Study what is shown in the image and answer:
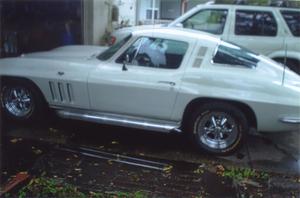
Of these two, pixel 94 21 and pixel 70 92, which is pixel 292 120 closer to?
pixel 70 92

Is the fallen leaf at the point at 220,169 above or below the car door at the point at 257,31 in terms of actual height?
below

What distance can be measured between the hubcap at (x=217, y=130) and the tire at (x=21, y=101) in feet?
7.47

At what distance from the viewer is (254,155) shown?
18.0 feet

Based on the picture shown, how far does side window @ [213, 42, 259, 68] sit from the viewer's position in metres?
5.42

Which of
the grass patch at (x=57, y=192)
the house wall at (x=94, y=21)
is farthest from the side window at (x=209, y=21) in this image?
the grass patch at (x=57, y=192)

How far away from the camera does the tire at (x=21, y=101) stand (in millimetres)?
5902

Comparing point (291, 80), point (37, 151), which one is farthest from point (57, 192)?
point (291, 80)

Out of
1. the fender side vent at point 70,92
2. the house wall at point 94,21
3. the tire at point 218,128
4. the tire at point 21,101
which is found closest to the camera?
the tire at point 218,128

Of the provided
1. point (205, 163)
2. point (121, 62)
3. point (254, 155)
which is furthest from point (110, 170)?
point (254, 155)

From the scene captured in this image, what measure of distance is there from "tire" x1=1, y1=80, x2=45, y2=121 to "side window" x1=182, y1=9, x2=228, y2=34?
12.6 feet

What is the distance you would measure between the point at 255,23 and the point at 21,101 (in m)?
4.94

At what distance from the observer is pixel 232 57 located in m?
5.47

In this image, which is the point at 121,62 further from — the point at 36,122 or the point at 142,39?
the point at 36,122

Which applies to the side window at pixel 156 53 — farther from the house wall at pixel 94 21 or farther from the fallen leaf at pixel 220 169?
the house wall at pixel 94 21
